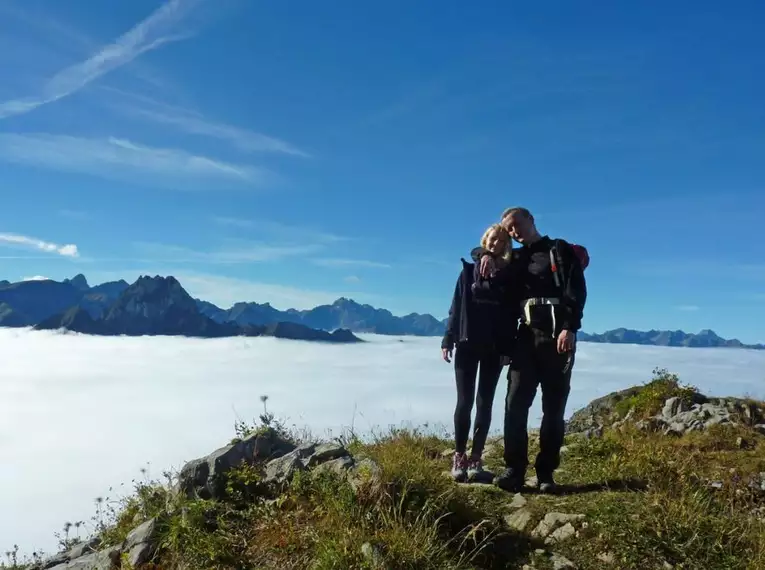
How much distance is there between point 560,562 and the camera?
4.92 m

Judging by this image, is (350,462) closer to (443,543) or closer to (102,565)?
(443,543)

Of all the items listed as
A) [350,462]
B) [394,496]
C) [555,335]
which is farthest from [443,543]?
[555,335]

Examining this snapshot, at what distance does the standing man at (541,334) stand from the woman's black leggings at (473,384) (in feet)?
0.72

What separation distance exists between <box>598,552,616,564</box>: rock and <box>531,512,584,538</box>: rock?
20.7 inches

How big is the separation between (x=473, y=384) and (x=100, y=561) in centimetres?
475

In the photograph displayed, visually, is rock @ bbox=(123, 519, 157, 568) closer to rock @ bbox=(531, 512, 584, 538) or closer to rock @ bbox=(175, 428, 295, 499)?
rock @ bbox=(175, 428, 295, 499)

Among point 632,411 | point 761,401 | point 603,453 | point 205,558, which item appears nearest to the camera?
point 205,558

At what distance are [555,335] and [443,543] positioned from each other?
258cm

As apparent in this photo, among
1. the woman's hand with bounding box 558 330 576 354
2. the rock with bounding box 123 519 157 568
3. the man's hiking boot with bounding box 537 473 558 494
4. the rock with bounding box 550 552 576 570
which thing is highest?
the woman's hand with bounding box 558 330 576 354

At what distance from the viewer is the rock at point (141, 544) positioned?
5566 mm

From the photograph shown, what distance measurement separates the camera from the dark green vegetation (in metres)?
4.77

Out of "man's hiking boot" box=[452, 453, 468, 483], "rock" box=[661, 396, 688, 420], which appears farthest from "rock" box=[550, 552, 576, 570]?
"rock" box=[661, 396, 688, 420]

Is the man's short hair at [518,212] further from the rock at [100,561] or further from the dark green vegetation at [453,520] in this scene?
the rock at [100,561]

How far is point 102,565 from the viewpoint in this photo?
19.5 ft
